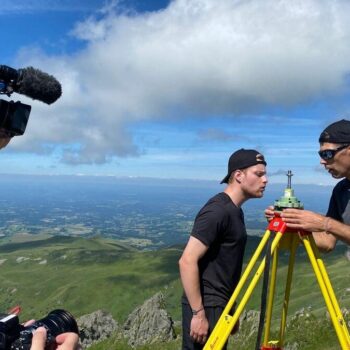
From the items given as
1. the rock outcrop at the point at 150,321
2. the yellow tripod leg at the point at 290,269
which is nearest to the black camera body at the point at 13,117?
the yellow tripod leg at the point at 290,269

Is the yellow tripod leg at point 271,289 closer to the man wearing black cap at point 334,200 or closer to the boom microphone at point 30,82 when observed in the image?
the man wearing black cap at point 334,200

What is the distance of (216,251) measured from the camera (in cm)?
725

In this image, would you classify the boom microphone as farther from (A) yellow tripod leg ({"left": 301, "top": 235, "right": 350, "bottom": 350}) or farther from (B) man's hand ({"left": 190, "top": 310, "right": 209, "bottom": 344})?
(B) man's hand ({"left": 190, "top": 310, "right": 209, "bottom": 344})

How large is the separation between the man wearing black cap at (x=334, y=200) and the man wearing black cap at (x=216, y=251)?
4.09 feet

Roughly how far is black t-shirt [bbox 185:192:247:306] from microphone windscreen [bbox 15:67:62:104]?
3944mm

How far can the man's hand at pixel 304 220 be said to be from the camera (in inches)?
233

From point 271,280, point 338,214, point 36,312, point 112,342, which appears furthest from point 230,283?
point 36,312

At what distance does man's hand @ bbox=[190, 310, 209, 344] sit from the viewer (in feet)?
22.8

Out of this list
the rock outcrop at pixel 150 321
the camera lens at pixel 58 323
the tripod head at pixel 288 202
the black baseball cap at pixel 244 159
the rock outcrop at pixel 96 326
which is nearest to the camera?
the camera lens at pixel 58 323

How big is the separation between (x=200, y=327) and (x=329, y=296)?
222 cm

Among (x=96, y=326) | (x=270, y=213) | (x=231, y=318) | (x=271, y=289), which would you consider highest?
(x=270, y=213)

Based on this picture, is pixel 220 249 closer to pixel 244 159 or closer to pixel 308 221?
pixel 244 159

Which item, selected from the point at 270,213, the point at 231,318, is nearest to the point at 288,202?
the point at 270,213

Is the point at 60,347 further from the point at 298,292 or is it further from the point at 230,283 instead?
the point at 298,292
